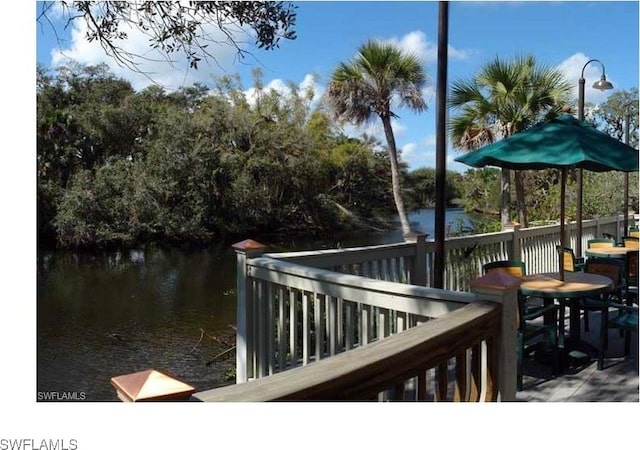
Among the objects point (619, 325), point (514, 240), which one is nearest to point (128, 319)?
point (514, 240)

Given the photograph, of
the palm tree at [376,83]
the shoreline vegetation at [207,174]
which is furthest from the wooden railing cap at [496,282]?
the shoreline vegetation at [207,174]

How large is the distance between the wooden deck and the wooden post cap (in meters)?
2.28

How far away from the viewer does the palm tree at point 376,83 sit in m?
11.4

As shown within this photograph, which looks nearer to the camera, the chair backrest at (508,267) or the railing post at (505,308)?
the railing post at (505,308)

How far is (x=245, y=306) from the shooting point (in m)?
3.19

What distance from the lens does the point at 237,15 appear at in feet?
11.0

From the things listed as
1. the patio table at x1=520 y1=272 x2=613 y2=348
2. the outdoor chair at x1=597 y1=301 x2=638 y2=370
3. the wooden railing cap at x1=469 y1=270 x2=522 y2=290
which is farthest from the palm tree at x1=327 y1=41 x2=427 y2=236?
the wooden railing cap at x1=469 y1=270 x2=522 y2=290

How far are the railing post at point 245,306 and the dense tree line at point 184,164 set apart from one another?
542 inches

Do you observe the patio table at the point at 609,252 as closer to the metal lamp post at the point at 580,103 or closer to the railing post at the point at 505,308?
the metal lamp post at the point at 580,103

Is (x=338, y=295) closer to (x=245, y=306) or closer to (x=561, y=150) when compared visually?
(x=245, y=306)

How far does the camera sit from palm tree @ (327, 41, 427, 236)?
1139cm

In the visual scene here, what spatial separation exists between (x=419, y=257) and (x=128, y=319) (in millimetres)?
6802

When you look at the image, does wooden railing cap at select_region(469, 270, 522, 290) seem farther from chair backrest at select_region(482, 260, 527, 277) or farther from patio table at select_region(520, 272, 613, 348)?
chair backrest at select_region(482, 260, 527, 277)
